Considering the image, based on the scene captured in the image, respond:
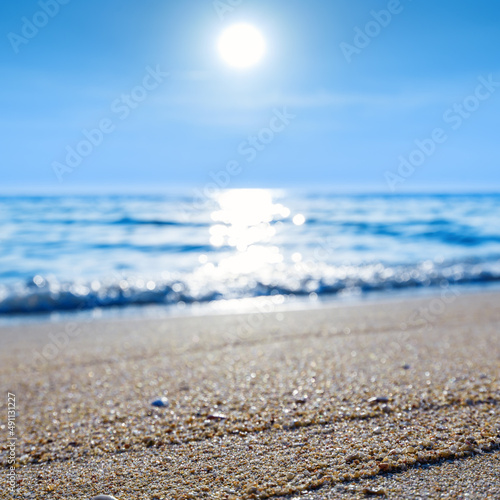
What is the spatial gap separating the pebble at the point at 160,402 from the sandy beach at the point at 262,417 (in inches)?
0.7

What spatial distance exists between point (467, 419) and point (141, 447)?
114cm

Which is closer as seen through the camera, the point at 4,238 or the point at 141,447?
the point at 141,447

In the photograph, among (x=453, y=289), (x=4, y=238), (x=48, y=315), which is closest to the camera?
(x=48, y=315)

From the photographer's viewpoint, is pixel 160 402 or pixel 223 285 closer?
pixel 160 402

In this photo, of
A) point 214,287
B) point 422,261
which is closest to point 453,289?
point 422,261

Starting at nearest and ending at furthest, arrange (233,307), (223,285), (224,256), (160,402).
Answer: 1. (160,402)
2. (233,307)
3. (223,285)
4. (224,256)

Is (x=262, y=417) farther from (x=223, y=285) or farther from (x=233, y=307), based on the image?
(x=223, y=285)

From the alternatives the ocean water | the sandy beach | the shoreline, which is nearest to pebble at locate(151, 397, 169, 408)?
the sandy beach

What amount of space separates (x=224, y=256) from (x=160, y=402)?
324 inches

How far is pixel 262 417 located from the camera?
1.84 m

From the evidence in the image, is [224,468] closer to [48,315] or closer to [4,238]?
[48,315]

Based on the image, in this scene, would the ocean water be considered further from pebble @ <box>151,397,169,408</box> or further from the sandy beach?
pebble @ <box>151,397,169,408</box>

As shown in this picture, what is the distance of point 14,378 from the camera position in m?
2.79

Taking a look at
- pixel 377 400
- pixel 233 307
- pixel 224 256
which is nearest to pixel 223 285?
pixel 233 307
